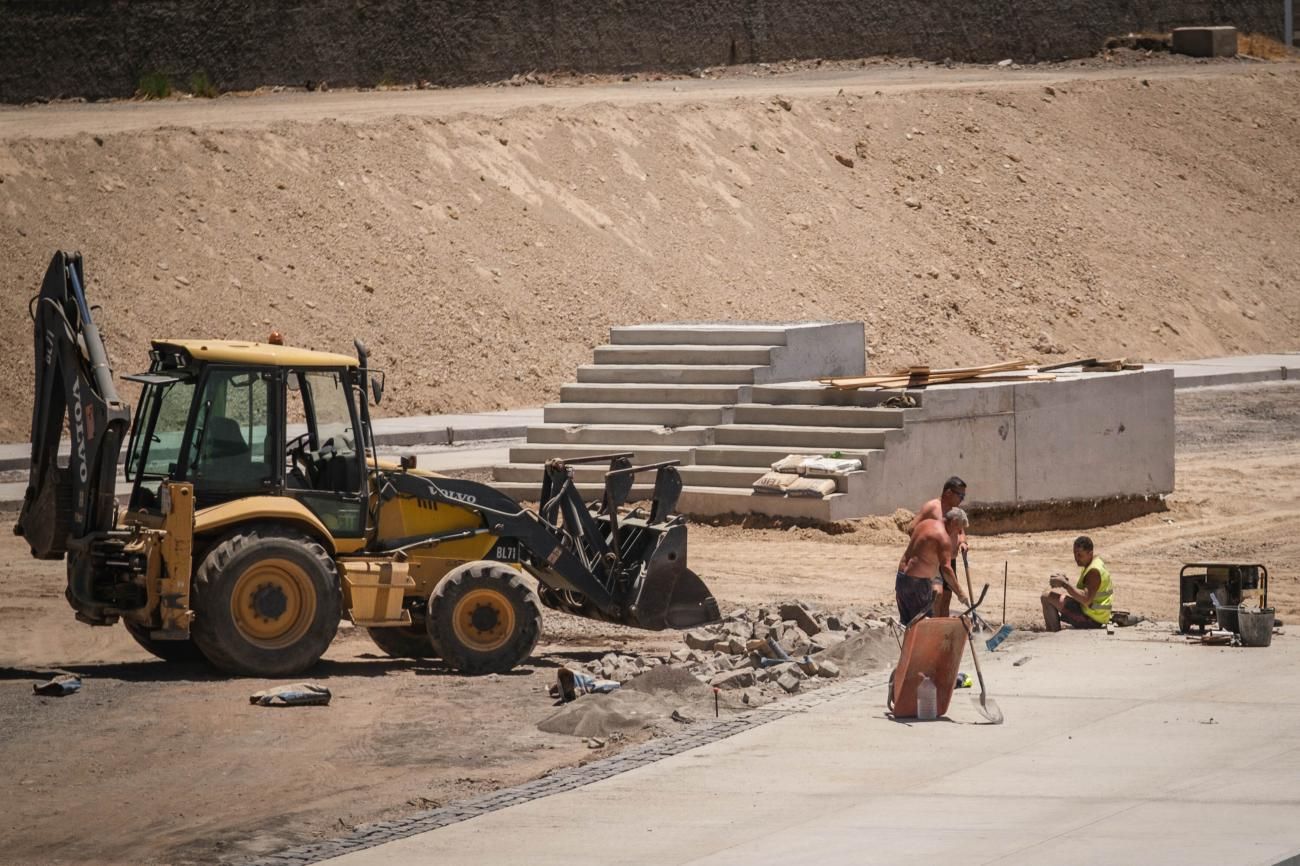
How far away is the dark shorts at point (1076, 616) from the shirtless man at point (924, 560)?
1.68 m

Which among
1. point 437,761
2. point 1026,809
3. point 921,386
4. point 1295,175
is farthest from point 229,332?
point 1295,175

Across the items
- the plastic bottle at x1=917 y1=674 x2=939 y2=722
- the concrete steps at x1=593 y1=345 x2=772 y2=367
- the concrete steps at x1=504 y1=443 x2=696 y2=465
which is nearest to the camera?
the plastic bottle at x1=917 y1=674 x2=939 y2=722

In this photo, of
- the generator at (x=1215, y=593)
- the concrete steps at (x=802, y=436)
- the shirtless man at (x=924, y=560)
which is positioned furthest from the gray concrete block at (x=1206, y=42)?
the shirtless man at (x=924, y=560)

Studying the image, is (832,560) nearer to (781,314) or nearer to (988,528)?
(988,528)

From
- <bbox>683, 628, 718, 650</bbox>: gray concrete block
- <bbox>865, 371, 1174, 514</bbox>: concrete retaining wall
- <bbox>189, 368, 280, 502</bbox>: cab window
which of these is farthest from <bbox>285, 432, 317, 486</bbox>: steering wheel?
<bbox>865, 371, 1174, 514</bbox>: concrete retaining wall

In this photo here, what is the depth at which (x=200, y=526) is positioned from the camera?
13141 mm

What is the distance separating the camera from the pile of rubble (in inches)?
527

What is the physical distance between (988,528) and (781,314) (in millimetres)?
13886

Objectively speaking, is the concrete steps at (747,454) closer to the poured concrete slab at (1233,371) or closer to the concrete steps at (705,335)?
the concrete steps at (705,335)

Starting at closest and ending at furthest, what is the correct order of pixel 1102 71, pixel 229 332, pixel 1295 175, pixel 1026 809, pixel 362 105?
1. pixel 1026 809
2. pixel 229 332
3. pixel 362 105
4. pixel 1295 175
5. pixel 1102 71

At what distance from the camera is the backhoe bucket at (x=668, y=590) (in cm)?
1412

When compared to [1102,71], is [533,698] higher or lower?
lower

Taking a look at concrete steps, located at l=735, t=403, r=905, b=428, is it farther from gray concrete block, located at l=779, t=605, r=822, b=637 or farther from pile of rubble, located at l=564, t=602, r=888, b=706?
gray concrete block, located at l=779, t=605, r=822, b=637

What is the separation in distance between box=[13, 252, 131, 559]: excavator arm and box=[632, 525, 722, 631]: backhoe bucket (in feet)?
11.5
